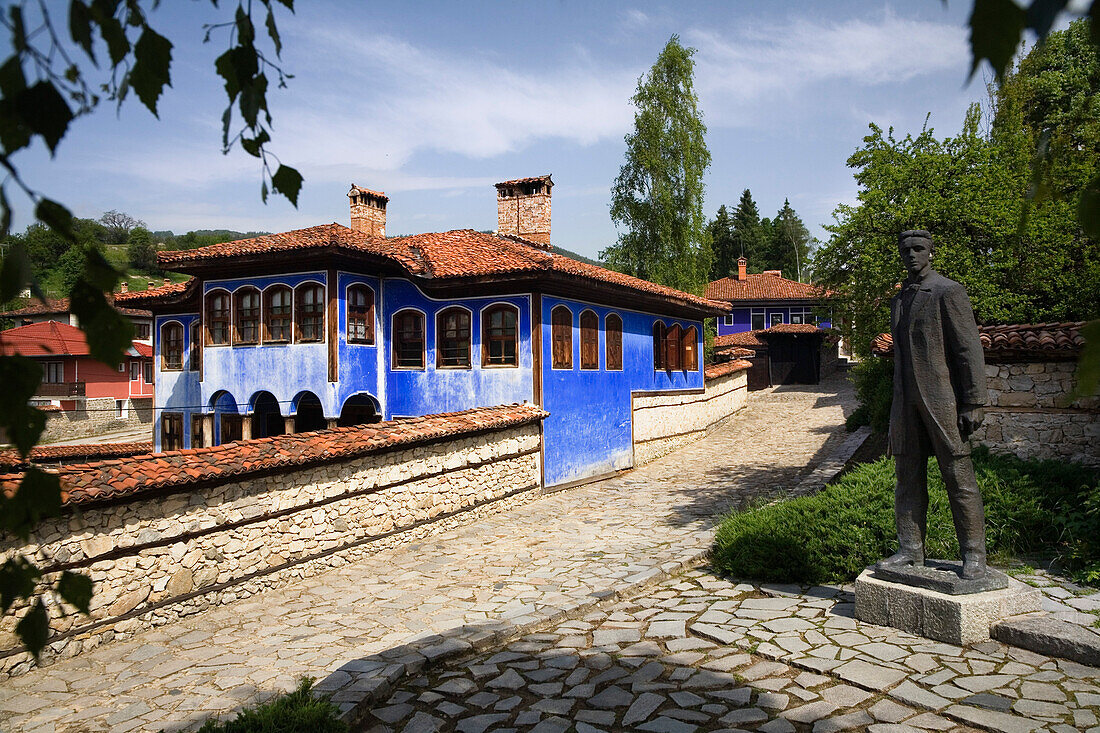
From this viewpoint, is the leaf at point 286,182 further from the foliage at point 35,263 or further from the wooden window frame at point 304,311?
the wooden window frame at point 304,311

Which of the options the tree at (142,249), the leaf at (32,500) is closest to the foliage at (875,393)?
the leaf at (32,500)

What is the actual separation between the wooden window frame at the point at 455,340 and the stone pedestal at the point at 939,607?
9848mm

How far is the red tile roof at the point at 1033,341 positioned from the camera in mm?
8805

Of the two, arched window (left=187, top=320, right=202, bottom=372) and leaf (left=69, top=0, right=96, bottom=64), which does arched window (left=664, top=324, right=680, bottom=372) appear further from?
leaf (left=69, top=0, right=96, bottom=64)

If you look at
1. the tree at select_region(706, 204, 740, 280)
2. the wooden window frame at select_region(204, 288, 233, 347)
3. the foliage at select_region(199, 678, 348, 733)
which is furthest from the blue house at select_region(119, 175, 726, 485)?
the tree at select_region(706, 204, 740, 280)

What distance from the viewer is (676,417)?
1906cm

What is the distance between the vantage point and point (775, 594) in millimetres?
6359

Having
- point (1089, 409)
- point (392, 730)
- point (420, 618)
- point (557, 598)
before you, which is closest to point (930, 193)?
point (1089, 409)

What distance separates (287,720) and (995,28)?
443 cm

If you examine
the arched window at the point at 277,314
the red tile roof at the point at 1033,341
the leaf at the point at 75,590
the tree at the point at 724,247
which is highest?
the tree at the point at 724,247

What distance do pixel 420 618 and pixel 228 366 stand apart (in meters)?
11.2

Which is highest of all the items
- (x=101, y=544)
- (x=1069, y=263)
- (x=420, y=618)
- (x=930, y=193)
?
(x=930, y=193)

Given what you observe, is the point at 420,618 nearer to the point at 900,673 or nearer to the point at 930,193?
the point at 900,673

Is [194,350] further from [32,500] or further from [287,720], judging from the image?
[32,500]
